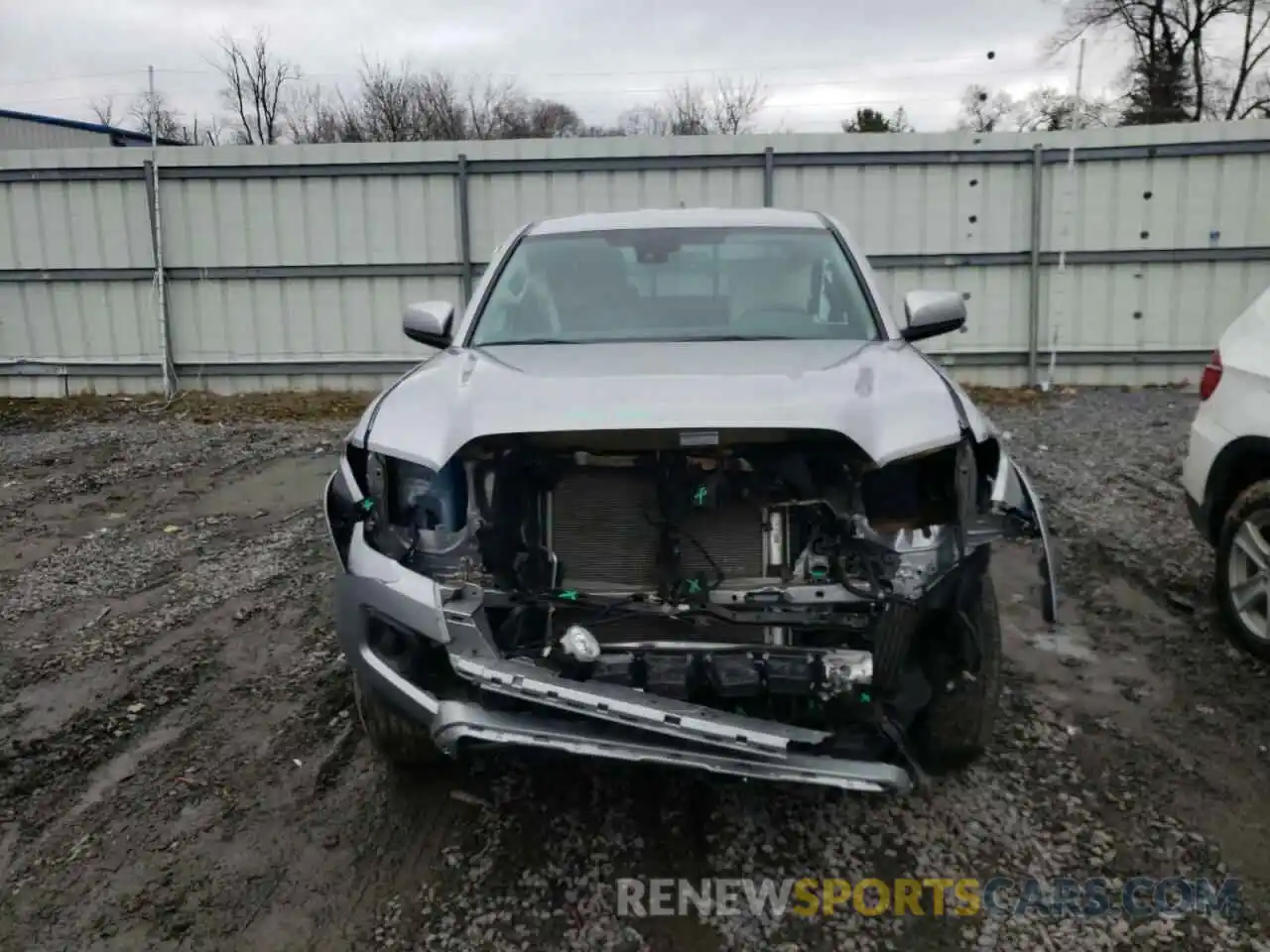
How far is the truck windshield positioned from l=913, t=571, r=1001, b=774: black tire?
1.26 metres

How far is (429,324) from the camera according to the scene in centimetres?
414

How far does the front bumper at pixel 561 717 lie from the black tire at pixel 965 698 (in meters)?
0.49

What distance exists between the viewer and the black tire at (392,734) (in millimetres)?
3014

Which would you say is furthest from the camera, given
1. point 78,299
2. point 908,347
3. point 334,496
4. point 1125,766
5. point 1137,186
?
point 78,299

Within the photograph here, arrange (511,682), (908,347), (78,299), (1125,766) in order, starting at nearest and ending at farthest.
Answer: (511,682), (1125,766), (908,347), (78,299)

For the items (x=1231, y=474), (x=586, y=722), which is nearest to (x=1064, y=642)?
(x=1231, y=474)

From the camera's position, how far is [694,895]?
268 centimetres

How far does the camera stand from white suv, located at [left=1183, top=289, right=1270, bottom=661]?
4.01 meters

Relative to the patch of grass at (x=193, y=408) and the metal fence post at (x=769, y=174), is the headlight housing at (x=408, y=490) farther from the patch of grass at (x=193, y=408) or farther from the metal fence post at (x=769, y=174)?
the metal fence post at (x=769, y=174)

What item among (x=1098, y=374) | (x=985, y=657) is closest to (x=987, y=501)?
(x=985, y=657)

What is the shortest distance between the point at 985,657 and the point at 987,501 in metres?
0.48

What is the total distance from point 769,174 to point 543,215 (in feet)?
7.60

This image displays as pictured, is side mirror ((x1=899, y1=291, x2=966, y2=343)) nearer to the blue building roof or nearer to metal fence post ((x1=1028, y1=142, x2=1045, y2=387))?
metal fence post ((x1=1028, y1=142, x2=1045, y2=387))

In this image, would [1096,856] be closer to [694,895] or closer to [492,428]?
[694,895]
